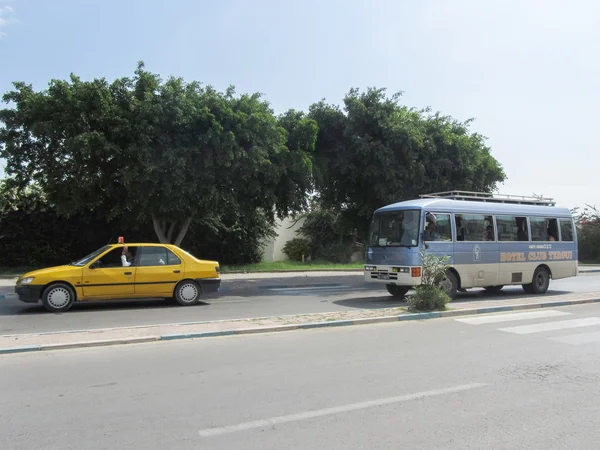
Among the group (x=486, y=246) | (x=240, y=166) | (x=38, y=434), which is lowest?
(x=38, y=434)

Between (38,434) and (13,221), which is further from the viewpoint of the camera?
(13,221)

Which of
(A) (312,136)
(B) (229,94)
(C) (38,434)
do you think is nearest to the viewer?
(C) (38,434)

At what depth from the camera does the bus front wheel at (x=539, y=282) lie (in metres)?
15.8

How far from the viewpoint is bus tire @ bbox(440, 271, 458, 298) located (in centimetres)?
1377

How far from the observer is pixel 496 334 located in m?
8.94

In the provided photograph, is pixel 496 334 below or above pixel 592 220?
below

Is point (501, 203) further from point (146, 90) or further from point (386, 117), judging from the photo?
point (146, 90)

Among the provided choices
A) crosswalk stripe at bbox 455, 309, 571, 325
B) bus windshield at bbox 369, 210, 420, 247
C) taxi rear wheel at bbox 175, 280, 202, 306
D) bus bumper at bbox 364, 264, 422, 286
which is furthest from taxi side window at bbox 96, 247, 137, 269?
crosswalk stripe at bbox 455, 309, 571, 325

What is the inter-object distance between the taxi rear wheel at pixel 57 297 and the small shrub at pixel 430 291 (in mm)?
7855

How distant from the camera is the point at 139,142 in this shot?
15.7 metres

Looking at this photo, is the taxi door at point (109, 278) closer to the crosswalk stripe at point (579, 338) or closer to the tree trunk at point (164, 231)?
the tree trunk at point (164, 231)

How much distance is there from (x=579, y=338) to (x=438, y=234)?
557 cm

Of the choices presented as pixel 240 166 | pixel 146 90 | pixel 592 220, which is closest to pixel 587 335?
pixel 240 166

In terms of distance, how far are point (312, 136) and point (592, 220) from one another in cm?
3269
